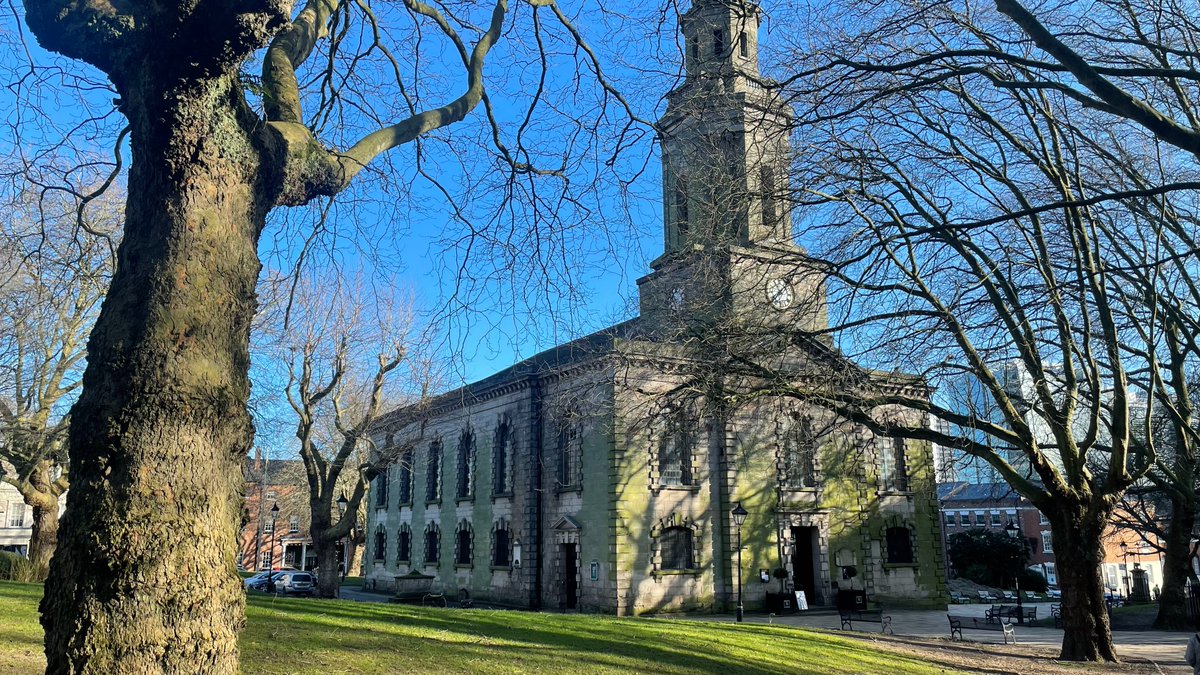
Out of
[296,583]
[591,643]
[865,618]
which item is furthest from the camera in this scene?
[296,583]

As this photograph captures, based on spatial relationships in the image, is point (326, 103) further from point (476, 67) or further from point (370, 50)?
point (476, 67)

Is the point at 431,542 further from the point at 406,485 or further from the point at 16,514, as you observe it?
the point at 16,514

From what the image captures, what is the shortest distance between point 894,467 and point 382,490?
2967 centimetres

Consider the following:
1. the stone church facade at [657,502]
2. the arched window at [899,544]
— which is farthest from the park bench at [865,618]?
the arched window at [899,544]

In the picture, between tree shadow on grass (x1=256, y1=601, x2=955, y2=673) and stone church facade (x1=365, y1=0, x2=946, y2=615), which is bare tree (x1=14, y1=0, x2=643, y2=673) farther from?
stone church facade (x1=365, y1=0, x2=946, y2=615)

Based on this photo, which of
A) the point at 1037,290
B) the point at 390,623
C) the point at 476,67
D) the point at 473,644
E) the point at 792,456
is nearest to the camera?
the point at 476,67

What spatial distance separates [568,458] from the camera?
3456cm

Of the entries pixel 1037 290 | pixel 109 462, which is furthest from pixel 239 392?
pixel 1037 290

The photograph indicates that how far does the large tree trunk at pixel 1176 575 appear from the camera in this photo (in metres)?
26.4

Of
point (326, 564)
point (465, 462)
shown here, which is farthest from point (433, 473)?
point (326, 564)

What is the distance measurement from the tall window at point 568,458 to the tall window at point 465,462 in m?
7.09

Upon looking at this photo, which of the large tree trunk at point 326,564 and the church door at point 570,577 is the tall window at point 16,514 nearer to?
the large tree trunk at point 326,564

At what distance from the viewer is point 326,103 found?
25.1 feet

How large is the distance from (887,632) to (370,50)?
837 inches
